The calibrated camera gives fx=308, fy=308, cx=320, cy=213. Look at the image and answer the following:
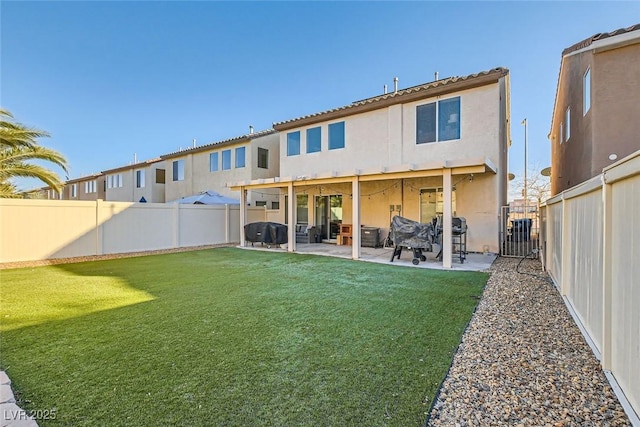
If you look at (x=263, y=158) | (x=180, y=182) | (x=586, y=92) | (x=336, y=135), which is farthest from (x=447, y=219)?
(x=180, y=182)

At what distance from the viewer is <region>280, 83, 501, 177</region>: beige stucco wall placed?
33.6ft

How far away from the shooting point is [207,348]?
132 inches

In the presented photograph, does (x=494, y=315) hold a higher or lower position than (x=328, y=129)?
lower

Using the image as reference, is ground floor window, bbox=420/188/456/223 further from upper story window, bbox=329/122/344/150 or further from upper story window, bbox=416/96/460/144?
upper story window, bbox=329/122/344/150

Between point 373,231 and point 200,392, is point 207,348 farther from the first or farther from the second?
point 373,231

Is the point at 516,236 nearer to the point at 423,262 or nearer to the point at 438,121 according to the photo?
the point at 423,262

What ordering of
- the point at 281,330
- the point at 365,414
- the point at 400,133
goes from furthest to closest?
the point at 400,133 < the point at 281,330 < the point at 365,414

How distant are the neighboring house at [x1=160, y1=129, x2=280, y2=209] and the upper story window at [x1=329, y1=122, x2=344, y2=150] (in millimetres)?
5113

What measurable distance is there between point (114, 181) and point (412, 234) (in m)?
27.3

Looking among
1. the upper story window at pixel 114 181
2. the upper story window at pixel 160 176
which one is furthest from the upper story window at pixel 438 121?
the upper story window at pixel 114 181

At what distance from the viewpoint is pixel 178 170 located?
823 inches

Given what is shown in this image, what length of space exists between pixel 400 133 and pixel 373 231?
4.00 meters

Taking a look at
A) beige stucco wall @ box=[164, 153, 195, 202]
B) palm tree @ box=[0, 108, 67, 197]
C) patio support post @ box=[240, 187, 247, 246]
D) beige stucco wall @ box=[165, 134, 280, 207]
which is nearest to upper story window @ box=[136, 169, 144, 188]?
beige stucco wall @ box=[164, 153, 195, 202]

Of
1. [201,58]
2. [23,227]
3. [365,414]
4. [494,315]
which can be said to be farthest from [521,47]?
[23,227]
